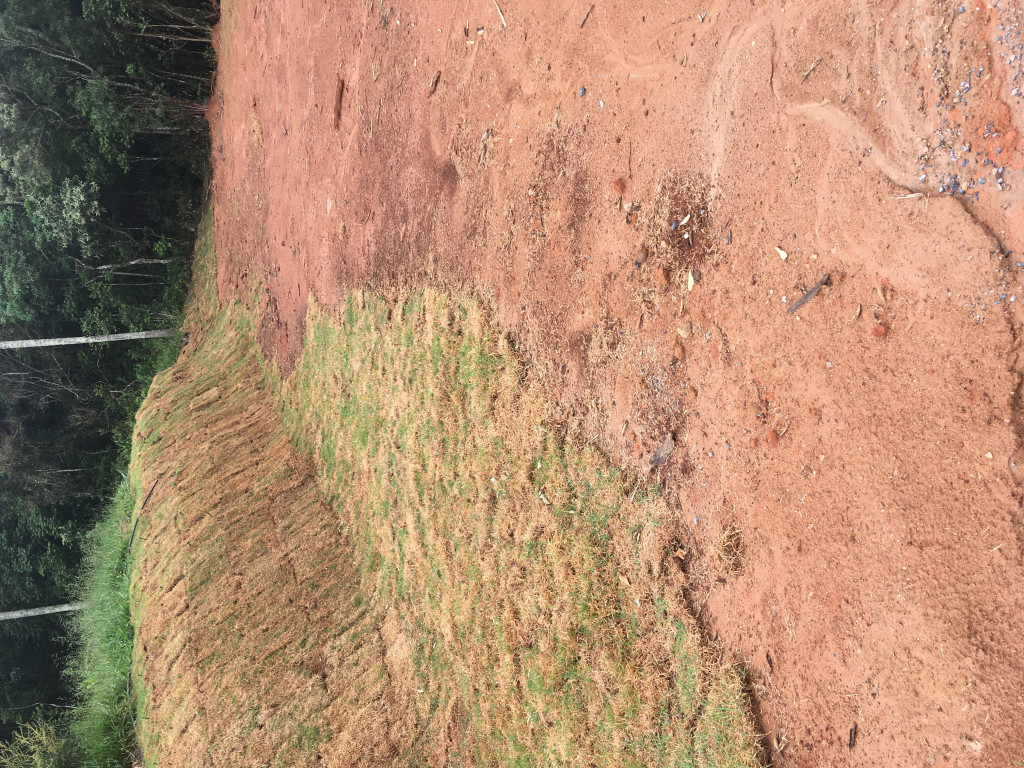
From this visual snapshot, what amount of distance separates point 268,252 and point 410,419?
574 centimetres

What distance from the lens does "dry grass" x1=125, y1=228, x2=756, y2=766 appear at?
398cm

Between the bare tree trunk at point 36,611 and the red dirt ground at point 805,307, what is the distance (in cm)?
1582

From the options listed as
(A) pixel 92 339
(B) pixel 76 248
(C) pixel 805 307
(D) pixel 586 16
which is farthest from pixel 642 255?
(B) pixel 76 248

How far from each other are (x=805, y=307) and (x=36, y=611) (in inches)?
738

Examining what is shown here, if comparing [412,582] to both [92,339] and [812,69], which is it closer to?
[812,69]

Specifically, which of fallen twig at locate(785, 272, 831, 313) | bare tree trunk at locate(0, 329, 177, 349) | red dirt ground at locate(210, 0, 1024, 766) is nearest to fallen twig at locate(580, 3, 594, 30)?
red dirt ground at locate(210, 0, 1024, 766)

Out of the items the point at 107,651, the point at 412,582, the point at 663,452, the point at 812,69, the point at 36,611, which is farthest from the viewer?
the point at 36,611

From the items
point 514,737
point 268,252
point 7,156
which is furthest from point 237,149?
point 514,737

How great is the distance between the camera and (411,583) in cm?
607

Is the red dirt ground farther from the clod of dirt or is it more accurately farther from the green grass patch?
the green grass patch

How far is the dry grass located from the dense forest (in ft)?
25.3

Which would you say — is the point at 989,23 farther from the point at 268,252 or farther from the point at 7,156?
the point at 7,156

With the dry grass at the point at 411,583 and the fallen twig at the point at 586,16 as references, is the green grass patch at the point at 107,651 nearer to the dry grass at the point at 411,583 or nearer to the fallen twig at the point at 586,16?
the dry grass at the point at 411,583

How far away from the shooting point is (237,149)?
12578mm
